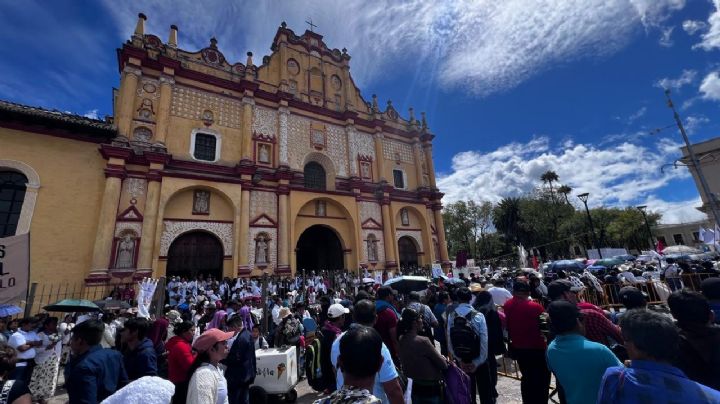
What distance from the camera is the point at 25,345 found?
5.00m

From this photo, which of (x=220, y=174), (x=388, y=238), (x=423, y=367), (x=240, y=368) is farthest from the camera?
(x=388, y=238)

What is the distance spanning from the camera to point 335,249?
19828 mm

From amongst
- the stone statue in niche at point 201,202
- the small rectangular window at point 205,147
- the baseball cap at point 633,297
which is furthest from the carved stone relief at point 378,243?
the baseball cap at point 633,297

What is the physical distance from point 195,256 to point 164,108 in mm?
7616

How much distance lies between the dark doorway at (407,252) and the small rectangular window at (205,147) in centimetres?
1343

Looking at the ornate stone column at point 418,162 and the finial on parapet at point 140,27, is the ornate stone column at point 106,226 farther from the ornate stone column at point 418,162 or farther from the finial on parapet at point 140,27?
the ornate stone column at point 418,162

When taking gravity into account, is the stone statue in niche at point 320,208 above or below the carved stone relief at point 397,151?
below

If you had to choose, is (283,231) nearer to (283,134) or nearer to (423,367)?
(283,134)

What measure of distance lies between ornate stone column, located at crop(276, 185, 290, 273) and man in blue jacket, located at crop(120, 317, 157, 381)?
12118 millimetres

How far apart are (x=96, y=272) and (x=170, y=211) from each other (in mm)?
3741

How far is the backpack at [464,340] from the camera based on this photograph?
348 cm

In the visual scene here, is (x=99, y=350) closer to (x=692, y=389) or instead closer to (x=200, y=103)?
(x=692, y=389)

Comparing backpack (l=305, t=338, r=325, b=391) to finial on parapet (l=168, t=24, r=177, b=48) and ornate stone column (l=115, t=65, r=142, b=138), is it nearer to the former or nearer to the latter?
ornate stone column (l=115, t=65, r=142, b=138)

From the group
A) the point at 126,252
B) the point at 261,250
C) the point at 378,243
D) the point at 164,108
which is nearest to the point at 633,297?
the point at 261,250
